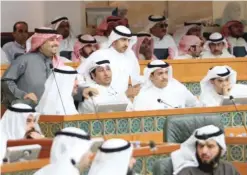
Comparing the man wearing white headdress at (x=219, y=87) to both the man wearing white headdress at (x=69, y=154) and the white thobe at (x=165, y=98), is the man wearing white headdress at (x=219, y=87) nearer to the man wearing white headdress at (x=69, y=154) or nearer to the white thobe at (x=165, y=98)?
the white thobe at (x=165, y=98)

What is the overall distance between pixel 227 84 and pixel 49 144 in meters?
3.24

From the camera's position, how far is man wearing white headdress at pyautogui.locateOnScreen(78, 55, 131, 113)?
9.43 meters

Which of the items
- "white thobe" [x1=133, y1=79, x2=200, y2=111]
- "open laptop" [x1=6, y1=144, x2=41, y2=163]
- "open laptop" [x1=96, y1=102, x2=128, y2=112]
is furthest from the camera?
"white thobe" [x1=133, y1=79, x2=200, y2=111]

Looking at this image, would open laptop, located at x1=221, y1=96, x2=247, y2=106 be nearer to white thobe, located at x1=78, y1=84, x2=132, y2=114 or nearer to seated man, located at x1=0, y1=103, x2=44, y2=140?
white thobe, located at x1=78, y1=84, x2=132, y2=114

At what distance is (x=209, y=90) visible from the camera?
34.1 feet

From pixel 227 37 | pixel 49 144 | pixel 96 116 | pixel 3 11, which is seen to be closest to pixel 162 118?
pixel 96 116

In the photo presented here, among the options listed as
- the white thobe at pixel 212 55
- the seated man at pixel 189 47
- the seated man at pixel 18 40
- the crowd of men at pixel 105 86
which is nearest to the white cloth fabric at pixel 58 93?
the crowd of men at pixel 105 86

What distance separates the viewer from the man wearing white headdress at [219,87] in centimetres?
1023

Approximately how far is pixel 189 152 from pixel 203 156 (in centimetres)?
13

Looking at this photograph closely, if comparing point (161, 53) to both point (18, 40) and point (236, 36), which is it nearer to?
point (236, 36)

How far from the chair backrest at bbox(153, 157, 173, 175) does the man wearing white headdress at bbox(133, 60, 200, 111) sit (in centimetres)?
240

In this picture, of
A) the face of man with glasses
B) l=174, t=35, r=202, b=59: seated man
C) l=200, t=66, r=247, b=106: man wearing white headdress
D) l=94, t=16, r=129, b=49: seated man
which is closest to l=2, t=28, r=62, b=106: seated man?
l=200, t=66, r=247, b=106: man wearing white headdress

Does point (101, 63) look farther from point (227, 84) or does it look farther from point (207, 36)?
point (207, 36)

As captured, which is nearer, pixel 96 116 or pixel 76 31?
pixel 96 116
